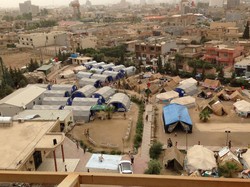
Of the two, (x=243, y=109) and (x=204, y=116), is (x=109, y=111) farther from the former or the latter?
(x=243, y=109)

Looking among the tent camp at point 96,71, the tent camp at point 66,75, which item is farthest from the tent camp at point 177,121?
the tent camp at point 66,75

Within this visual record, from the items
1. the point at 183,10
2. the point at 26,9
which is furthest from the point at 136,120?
the point at 26,9

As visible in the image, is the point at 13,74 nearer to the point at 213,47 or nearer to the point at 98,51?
the point at 98,51

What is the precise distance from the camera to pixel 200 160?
829 cm

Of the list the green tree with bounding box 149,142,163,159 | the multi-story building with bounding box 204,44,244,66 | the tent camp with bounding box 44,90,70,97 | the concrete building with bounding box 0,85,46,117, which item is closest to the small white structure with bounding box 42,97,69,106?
the concrete building with bounding box 0,85,46,117

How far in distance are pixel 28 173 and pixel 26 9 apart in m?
124

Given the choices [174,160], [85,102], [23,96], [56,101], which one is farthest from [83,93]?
[174,160]

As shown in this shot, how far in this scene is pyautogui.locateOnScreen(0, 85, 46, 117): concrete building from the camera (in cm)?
1320

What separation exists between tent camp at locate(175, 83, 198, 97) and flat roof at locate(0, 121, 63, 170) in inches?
323

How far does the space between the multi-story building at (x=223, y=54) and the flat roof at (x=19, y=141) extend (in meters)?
16.0

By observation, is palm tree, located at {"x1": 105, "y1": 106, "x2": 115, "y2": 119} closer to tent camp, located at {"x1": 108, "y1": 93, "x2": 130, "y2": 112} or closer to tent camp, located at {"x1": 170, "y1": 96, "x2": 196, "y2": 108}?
tent camp, located at {"x1": 108, "y1": 93, "x2": 130, "y2": 112}

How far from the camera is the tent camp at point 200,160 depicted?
8133 millimetres

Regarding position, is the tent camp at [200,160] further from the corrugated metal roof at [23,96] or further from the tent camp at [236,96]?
the corrugated metal roof at [23,96]

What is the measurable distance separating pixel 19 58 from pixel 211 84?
22085mm
